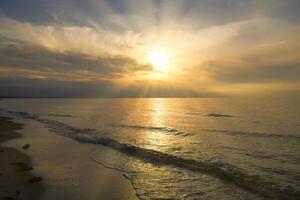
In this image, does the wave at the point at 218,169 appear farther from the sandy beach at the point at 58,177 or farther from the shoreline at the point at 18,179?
the shoreline at the point at 18,179

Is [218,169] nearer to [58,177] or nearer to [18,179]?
[58,177]

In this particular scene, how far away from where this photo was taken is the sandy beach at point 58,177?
421 inches

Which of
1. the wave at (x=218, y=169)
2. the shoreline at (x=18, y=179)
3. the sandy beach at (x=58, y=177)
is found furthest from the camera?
the wave at (x=218, y=169)

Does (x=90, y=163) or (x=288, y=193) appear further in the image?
(x=90, y=163)

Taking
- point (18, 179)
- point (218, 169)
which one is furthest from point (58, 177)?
point (218, 169)

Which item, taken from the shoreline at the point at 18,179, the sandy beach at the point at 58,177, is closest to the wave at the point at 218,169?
the sandy beach at the point at 58,177

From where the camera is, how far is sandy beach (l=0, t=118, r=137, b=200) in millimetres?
10695

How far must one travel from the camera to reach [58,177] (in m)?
12.9

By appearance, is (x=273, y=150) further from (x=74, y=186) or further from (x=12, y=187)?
(x=12, y=187)

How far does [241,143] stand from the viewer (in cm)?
2408

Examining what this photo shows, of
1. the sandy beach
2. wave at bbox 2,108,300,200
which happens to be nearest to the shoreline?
the sandy beach

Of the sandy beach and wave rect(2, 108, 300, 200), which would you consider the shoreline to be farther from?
wave rect(2, 108, 300, 200)

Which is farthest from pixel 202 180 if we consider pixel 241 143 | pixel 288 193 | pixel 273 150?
pixel 241 143

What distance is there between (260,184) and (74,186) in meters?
8.40
